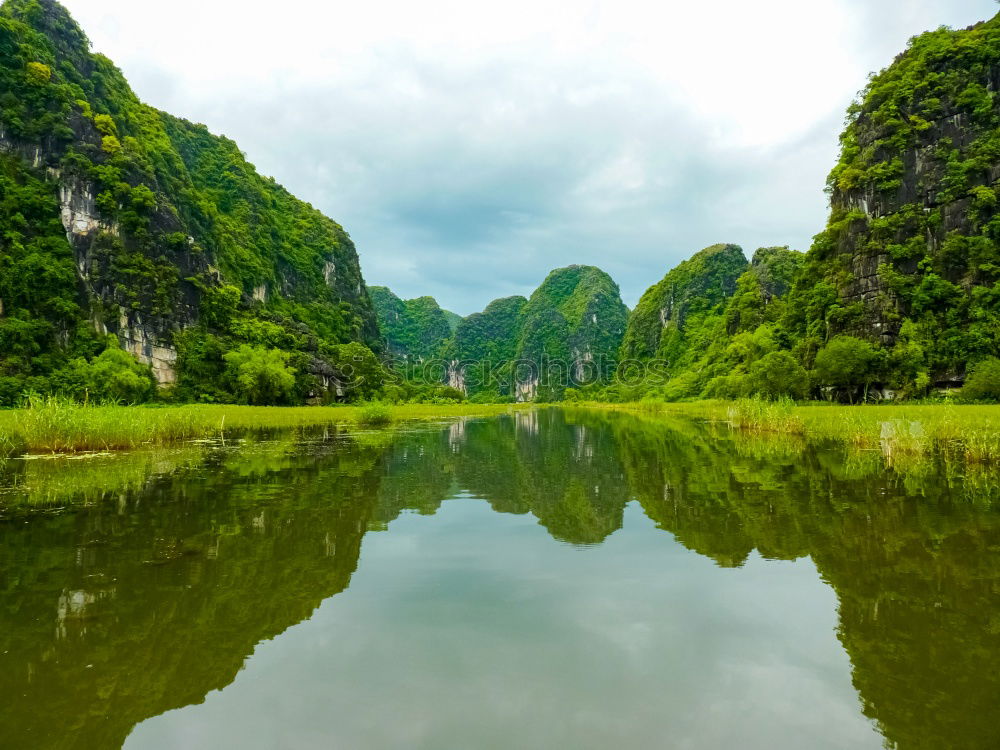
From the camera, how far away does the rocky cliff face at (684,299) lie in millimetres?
125812

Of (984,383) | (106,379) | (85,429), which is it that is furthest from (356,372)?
(984,383)

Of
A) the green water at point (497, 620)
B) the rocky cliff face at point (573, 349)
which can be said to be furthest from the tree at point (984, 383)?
the rocky cliff face at point (573, 349)

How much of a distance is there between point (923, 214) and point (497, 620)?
209 ft

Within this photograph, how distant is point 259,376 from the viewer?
54.0 m

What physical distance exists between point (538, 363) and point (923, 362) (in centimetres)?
14649

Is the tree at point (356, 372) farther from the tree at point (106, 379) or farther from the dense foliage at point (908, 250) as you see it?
the dense foliage at point (908, 250)

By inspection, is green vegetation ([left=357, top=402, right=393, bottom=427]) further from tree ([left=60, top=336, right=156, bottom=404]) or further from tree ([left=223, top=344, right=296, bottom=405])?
tree ([left=60, top=336, right=156, bottom=404])

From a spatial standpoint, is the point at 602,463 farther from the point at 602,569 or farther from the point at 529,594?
the point at 529,594

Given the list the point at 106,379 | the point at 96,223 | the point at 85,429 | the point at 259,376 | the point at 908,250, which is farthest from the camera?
the point at 96,223

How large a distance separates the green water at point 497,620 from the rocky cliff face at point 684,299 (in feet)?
376

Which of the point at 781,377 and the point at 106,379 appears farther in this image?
the point at 781,377

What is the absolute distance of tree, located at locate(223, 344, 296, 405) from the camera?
53406 mm

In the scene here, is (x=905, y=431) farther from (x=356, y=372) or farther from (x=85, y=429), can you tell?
(x=356, y=372)

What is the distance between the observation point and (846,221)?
184ft
